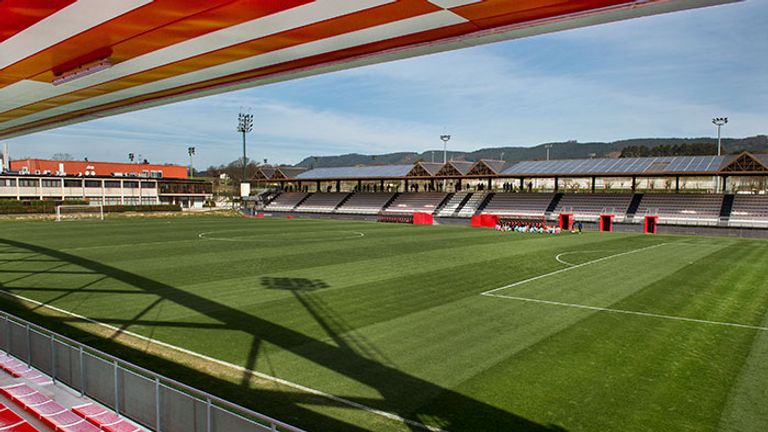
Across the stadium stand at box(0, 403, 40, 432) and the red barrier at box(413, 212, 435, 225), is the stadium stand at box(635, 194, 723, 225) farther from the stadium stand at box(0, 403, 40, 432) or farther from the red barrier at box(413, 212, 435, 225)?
the stadium stand at box(0, 403, 40, 432)

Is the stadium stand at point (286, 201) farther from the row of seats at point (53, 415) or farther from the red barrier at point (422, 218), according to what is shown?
the row of seats at point (53, 415)

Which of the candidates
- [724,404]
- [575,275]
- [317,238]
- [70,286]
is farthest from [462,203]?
[724,404]

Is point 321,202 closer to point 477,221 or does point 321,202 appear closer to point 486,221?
point 477,221

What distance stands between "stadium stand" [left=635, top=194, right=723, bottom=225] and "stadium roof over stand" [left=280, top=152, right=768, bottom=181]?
4071 millimetres

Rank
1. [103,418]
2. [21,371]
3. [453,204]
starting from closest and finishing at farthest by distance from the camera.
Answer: [103,418] → [21,371] → [453,204]

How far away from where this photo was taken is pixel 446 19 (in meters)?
3.84

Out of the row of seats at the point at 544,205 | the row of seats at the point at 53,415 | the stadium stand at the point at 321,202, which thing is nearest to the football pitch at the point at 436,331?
the row of seats at the point at 53,415

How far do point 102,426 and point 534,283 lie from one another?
1651 centimetres

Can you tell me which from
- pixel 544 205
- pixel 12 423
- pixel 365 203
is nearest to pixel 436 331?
pixel 12 423

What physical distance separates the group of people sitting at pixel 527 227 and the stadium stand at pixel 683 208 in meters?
12.0

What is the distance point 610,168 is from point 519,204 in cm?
1193

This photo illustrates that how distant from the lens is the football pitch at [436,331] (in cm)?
870

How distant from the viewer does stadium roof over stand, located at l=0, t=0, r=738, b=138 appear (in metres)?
3.63

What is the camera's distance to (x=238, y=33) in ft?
14.8
